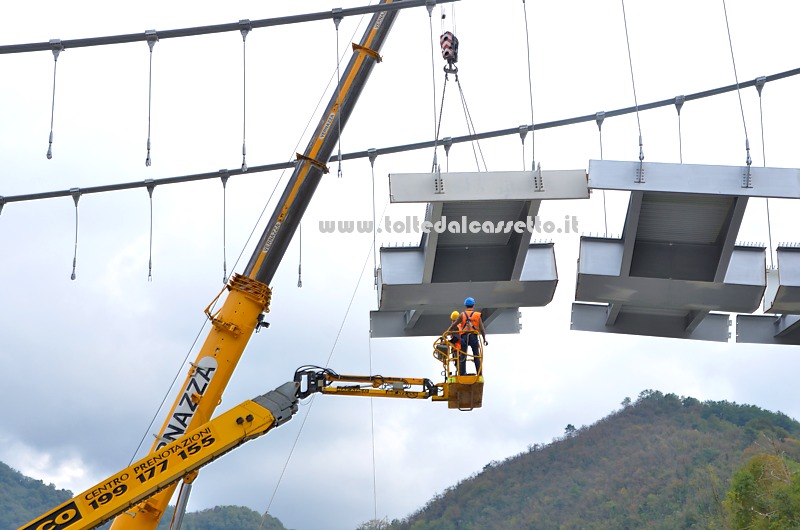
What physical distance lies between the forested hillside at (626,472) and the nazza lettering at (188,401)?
64.8 meters

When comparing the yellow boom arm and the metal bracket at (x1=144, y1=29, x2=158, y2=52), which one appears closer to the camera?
the yellow boom arm

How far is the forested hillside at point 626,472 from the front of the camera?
82.8 m

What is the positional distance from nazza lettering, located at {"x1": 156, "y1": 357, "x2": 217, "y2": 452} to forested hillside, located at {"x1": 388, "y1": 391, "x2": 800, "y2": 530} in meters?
64.8

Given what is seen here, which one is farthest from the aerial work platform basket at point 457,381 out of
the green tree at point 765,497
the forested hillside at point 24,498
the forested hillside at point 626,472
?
the forested hillside at point 24,498

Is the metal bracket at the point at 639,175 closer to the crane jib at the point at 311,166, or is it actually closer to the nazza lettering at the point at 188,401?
the crane jib at the point at 311,166

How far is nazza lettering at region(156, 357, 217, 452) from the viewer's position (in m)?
14.5

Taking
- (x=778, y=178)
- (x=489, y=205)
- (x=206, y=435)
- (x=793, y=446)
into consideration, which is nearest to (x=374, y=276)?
(x=489, y=205)

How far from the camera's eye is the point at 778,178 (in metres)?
16.2

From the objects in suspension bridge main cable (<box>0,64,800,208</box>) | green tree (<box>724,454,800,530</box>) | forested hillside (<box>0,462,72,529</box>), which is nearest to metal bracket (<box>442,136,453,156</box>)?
suspension bridge main cable (<box>0,64,800,208</box>)

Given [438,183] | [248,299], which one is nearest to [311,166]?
[438,183]

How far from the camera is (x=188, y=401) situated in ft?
47.8

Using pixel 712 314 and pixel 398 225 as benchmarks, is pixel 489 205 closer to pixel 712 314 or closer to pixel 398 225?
pixel 398 225

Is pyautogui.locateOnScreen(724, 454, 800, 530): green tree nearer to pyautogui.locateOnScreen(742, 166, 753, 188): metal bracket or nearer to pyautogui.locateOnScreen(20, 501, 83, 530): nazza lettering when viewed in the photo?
pyautogui.locateOnScreen(742, 166, 753, 188): metal bracket

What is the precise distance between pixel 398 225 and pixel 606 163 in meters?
3.61
